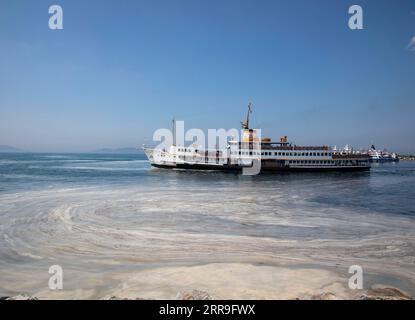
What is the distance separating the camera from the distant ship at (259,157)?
63188 mm

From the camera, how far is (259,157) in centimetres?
6384

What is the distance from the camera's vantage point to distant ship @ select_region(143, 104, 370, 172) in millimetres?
63188

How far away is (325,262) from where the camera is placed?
11.3 metres

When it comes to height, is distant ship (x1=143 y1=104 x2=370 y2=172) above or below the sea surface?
above

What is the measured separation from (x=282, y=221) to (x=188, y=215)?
6.51 metres

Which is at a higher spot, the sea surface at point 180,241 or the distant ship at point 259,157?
the distant ship at point 259,157

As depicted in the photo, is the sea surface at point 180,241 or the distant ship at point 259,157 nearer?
the sea surface at point 180,241

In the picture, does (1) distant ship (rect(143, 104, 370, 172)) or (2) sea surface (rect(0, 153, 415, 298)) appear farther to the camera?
(1) distant ship (rect(143, 104, 370, 172))

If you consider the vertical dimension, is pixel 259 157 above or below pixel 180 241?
above

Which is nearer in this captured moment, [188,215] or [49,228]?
[49,228]

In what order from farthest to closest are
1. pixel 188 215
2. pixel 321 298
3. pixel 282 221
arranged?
pixel 188 215 → pixel 282 221 → pixel 321 298
